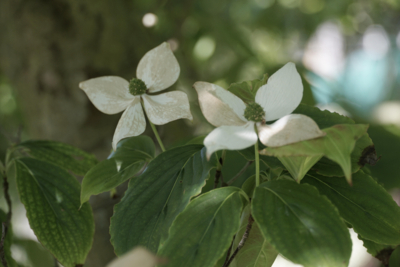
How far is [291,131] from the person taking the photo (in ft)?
0.67

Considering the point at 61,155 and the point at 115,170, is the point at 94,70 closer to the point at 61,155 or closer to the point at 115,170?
the point at 61,155

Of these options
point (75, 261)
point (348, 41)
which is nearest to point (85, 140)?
point (75, 261)

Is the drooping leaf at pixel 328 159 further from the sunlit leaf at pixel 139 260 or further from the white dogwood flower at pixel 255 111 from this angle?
the sunlit leaf at pixel 139 260

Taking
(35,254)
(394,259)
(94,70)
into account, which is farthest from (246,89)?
(35,254)

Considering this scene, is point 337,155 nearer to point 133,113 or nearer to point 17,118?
point 133,113

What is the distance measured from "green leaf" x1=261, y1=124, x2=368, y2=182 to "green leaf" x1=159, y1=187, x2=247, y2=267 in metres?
0.07

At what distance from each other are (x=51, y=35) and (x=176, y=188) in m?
0.62

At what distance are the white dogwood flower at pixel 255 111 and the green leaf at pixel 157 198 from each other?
0.07 m

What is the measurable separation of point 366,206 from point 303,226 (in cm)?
10

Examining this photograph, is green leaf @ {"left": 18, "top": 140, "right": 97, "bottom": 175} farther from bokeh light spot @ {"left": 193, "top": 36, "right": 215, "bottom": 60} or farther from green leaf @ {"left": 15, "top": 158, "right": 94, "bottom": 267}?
bokeh light spot @ {"left": 193, "top": 36, "right": 215, "bottom": 60}

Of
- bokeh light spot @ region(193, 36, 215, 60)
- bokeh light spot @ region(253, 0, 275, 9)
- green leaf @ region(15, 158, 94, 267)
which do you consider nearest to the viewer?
green leaf @ region(15, 158, 94, 267)

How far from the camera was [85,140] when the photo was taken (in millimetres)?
737

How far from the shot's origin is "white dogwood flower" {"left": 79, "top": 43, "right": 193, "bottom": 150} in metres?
0.30

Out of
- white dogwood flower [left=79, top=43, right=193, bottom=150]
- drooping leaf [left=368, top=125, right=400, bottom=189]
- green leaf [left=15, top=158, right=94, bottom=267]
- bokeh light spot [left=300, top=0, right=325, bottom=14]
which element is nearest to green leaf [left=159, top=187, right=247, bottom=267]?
white dogwood flower [left=79, top=43, right=193, bottom=150]
